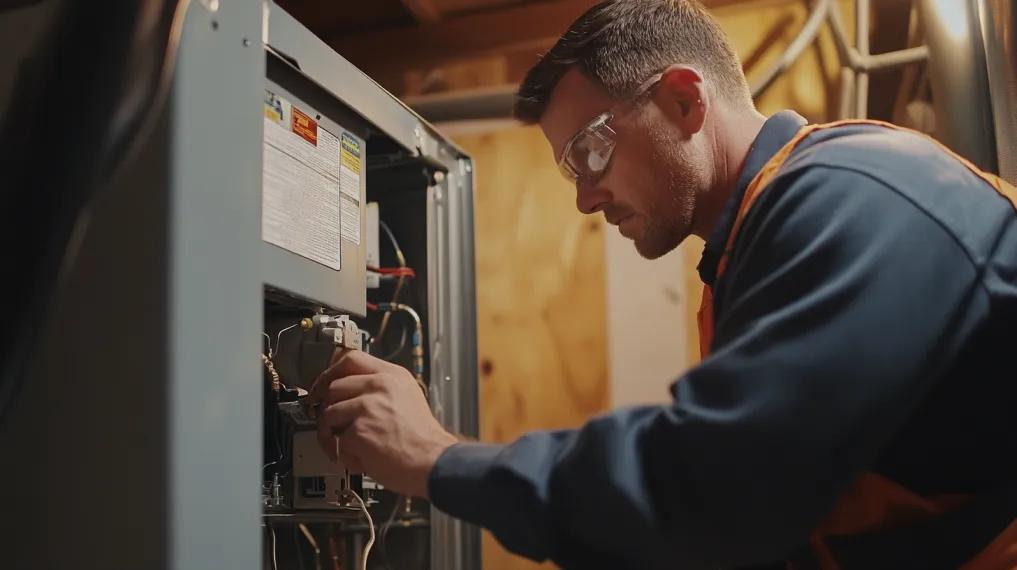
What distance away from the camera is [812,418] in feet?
2.45

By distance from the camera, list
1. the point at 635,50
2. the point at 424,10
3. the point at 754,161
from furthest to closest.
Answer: the point at 424,10, the point at 635,50, the point at 754,161

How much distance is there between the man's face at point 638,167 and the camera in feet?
3.85

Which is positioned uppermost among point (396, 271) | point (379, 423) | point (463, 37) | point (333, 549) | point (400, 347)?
point (463, 37)

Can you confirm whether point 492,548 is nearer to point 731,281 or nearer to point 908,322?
point 731,281

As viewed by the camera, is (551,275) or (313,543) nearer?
(313,543)

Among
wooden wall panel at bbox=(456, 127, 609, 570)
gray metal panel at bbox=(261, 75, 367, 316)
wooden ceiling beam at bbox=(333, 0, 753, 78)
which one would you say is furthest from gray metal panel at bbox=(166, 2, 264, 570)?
wooden ceiling beam at bbox=(333, 0, 753, 78)

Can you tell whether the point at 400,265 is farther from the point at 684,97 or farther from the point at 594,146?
the point at 684,97

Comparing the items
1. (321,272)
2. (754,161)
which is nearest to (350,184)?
(321,272)

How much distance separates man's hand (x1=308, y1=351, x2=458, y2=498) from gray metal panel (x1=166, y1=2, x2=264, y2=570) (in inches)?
5.8

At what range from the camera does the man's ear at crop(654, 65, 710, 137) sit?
1149 mm

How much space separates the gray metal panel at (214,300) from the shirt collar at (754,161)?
19.9 inches

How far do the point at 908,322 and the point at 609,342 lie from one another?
4.31ft

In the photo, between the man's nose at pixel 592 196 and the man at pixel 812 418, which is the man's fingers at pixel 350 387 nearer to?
the man at pixel 812 418

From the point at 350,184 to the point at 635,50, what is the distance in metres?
0.39
